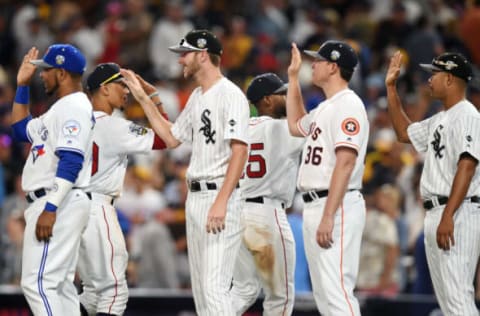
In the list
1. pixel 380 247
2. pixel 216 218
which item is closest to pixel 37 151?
pixel 216 218

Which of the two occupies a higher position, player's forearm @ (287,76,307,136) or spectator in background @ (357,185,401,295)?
player's forearm @ (287,76,307,136)

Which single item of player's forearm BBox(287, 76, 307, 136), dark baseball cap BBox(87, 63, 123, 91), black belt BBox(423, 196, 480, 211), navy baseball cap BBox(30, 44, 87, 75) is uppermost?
navy baseball cap BBox(30, 44, 87, 75)

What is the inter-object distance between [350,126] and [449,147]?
2.61 feet

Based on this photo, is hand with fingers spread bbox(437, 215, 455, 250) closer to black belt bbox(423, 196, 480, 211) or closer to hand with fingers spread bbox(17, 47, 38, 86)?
black belt bbox(423, 196, 480, 211)

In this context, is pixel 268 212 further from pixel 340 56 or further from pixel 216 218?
pixel 340 56

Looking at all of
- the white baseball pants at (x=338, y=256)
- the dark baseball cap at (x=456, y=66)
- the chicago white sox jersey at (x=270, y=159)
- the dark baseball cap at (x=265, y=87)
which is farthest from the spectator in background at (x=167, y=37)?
the white baseball pants at (x=338, y=256)

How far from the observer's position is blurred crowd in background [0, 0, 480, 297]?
12578 millimetres

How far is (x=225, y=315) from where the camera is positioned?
8031 mm

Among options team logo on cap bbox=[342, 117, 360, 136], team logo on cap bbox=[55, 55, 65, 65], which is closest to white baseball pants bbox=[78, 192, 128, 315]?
team logo on cap bbox=[55, 55, 65, 65]

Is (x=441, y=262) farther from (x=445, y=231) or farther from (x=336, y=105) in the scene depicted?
(x=336, y=105)

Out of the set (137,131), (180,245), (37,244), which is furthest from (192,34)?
(180,245)

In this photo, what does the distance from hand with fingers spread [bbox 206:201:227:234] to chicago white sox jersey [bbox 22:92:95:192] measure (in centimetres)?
102

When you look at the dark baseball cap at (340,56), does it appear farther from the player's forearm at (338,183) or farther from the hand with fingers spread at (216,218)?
the hand with fingers spread at (216,218)

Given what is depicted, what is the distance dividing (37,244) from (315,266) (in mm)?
1906
